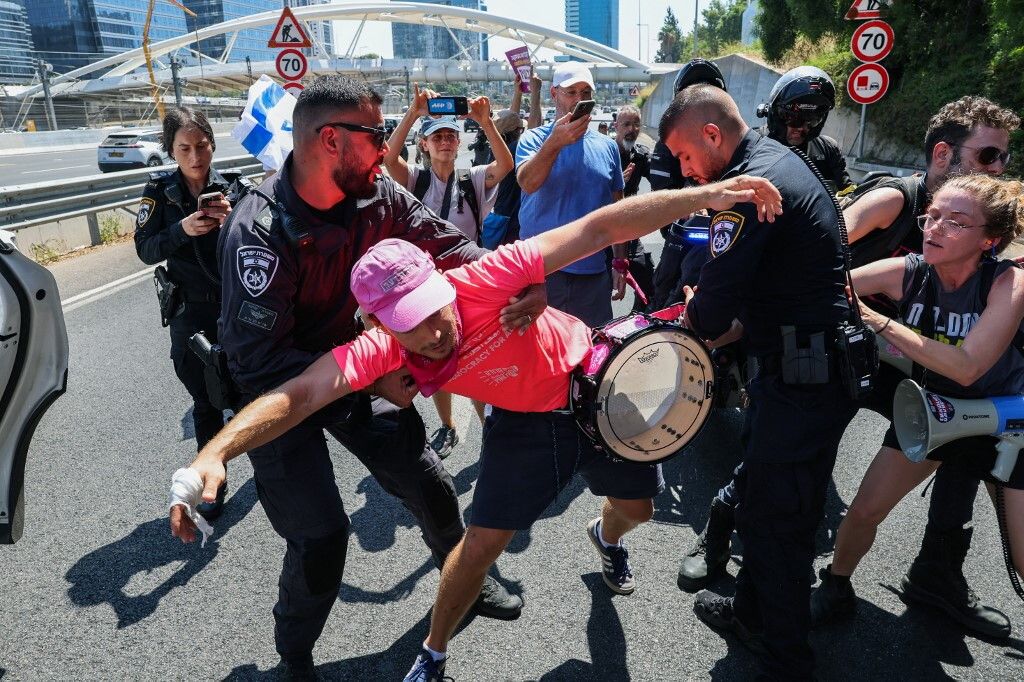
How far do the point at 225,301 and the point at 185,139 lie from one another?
184 centimetres

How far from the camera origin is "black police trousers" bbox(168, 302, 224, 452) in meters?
3.96

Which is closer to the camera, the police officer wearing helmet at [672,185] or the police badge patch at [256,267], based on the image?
the police badge patch at [256,267]

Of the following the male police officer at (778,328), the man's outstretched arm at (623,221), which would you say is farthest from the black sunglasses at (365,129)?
the male police officer at (778,328)

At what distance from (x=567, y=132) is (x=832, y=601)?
2.67 m

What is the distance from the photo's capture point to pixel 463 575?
100 inches

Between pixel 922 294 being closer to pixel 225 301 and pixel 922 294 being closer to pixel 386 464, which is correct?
pixel 386 464

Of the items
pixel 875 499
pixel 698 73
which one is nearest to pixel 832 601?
pixel 875 499

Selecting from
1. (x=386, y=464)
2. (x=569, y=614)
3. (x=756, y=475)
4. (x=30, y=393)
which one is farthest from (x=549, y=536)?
(x=30, y=393)

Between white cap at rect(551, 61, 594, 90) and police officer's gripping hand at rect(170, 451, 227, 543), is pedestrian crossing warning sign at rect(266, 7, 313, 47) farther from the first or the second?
police officer's gripping hand at rect(170, 451, 227, 543)

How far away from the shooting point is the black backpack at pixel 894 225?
3145mm

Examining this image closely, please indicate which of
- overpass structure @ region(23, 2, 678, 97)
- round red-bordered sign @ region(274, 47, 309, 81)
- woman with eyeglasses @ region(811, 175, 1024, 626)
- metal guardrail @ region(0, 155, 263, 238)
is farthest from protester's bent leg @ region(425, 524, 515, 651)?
overpass structure @ region(23, 2, 678, 97)

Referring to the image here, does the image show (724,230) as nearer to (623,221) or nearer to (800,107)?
(623,221)

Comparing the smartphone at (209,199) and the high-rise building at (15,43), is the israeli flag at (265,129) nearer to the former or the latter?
the smartphone at (209,199)

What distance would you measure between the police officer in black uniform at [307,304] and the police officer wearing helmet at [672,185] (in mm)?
2109
